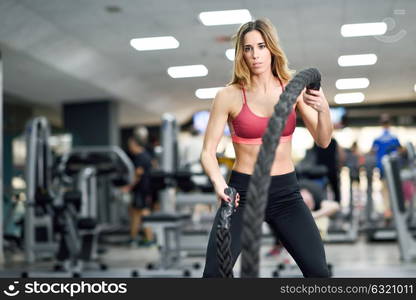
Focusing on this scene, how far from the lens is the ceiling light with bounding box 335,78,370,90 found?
4.35ft

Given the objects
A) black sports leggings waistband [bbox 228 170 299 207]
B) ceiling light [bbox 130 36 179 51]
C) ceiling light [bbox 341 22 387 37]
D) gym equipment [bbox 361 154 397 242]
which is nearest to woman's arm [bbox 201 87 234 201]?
black sports leggings waistband [bbox 228 170 299 207]

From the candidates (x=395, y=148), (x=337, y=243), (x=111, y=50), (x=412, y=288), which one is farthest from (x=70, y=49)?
(x=337, y=243)

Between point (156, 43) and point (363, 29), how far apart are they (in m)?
0.49

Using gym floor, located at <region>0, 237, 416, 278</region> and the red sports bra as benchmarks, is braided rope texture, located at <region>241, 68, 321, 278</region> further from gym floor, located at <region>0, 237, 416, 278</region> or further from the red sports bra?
gym floor, located at <region>0, 237, 416, 278</region>

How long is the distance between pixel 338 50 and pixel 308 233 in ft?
1.40

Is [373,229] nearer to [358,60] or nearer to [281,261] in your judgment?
[281,261]

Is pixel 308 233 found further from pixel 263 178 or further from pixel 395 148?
pixel 395 148

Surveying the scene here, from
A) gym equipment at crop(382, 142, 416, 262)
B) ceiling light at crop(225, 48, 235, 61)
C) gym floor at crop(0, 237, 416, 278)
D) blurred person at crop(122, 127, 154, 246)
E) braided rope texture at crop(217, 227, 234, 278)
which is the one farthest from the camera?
blurred person at crop(122, 127, 154, 246)

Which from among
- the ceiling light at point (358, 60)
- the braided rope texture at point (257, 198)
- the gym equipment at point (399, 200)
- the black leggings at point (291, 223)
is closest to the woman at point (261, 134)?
the black leggings at point (291, 223)

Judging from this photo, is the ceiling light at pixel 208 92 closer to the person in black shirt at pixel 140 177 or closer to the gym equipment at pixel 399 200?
the gym equipment at pixel 399 200

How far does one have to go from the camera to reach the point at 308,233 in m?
1.38

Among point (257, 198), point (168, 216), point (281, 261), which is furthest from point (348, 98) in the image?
point (281, 261)

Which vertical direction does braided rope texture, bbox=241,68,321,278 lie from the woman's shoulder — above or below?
below

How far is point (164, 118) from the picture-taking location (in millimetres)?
5582
